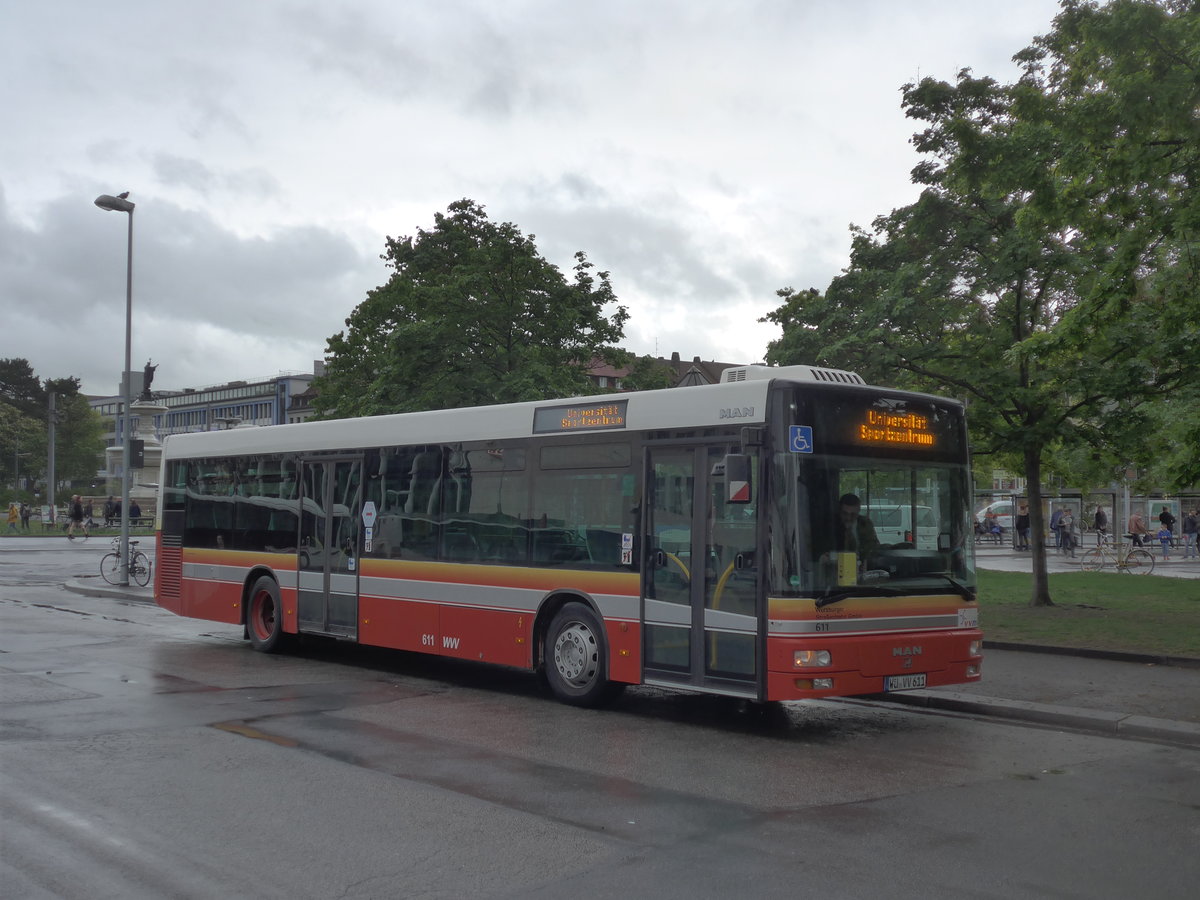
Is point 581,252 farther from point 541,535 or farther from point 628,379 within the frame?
point 541,535

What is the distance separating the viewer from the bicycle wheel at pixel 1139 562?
32094mm

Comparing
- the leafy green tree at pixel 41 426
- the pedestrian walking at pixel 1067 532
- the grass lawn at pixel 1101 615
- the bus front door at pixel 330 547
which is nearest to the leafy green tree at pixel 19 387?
the leafy green tree at pixel 41 426

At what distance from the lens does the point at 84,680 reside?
40.3 ft

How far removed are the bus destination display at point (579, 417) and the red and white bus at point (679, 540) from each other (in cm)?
2

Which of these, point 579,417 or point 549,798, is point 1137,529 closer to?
point 579,417

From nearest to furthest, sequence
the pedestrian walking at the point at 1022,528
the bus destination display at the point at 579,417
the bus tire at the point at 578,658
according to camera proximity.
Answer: the bus tire at the point at 578,658, the bus destination display at the point at 579,417, the pedestrian walking at the point at 1022,528

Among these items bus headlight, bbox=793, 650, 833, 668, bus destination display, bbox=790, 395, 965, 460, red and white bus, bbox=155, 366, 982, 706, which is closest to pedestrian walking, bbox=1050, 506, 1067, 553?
red and white bus, bbox=155, 366, 982, 706

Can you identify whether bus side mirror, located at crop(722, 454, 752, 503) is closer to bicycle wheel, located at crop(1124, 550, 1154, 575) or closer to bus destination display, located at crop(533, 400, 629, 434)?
bus destination display, located at crop(533, 400, 629, 434)

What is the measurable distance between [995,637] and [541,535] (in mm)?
7074

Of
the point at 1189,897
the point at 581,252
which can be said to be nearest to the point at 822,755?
the point at 1189,897

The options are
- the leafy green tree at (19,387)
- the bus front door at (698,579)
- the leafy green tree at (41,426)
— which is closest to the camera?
the bus front door at (698,579)

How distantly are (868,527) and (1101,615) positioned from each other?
1019cm

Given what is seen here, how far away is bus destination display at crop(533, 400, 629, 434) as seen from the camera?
11305mm

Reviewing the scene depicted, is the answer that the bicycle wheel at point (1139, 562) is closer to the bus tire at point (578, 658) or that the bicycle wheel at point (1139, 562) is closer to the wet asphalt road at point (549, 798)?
the wet asphalt road at point (549, 798)
